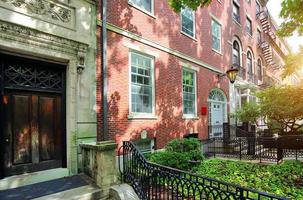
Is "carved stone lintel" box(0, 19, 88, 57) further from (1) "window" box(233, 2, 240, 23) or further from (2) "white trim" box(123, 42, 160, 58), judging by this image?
(1) "window" box(233, 2, 240, 23)

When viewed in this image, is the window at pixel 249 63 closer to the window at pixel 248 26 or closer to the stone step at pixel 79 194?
the window at pixel 248 26

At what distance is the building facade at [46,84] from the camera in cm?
536

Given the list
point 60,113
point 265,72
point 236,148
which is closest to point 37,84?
point 60,113

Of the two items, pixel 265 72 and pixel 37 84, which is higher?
pixel 265 72

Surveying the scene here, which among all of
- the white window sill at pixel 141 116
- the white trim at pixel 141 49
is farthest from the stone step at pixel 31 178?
the white trim at pixel 141 49

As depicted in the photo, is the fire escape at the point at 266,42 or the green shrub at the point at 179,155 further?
the fire escape at the point at 266,42

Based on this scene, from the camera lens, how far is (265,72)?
2492cm

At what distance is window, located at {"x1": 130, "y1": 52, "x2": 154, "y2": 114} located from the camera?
8727 millimetres

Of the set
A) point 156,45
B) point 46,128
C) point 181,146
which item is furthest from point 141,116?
point 46,128

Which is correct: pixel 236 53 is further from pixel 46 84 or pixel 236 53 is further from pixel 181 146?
pixel 46 84

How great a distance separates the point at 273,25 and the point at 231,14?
49.4 feet

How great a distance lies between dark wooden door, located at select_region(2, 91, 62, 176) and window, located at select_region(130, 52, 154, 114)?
3057 mm

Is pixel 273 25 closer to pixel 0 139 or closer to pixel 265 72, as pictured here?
pixel 265 72

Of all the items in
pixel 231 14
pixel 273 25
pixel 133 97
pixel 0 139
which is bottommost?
pixel 0 139
